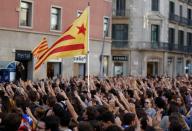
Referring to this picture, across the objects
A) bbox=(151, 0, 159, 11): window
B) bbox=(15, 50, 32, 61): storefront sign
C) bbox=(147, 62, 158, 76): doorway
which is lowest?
bbox=(147, 62, 158, 76): doorway

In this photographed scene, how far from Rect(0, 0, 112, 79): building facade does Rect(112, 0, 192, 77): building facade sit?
13.3 meters

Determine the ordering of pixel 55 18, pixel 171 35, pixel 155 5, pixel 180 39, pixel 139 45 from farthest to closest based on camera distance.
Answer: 1. pixel 180 39
2. pixel 171 35
3. pixel 155 5
4. pixel 139 45
5. pixel 55 18

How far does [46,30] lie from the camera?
34.4 metres

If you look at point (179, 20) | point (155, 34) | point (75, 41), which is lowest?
point (75, 41)

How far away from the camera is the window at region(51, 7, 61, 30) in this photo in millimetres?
35344

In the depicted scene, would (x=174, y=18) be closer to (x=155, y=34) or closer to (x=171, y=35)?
(x=171, y=35)

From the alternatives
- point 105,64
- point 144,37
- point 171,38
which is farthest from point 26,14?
point 171,38

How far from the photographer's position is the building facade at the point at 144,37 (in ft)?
180

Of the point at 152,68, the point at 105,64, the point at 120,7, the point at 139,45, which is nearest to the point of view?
the point at 105,64

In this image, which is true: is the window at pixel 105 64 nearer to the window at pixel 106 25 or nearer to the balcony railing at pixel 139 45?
the window at pixel 106 25

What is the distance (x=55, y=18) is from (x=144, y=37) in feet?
71.5

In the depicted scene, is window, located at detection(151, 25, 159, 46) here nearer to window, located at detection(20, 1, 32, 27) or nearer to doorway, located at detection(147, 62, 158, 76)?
doorway, located at detection(147, 62, 158, 76)

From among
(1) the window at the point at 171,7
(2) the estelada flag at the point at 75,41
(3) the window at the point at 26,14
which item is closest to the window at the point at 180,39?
(1) the window at the point at 171,7

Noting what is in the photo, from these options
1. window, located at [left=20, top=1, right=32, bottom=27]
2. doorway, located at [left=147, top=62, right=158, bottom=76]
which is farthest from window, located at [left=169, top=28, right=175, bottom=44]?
window, located at [left=20, top=1, right=32, bottom=27]
